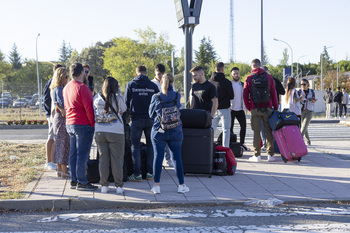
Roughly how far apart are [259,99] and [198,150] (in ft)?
7.25

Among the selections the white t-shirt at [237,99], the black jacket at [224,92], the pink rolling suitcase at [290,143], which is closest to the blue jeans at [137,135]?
the black jacket at [224,92]

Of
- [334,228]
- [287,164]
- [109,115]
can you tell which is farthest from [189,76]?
[334,228]

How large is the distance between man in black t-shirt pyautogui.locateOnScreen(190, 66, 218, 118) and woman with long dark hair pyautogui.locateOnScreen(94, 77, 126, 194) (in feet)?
6.35

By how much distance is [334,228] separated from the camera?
4891 mm

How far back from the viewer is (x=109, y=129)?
630 cm

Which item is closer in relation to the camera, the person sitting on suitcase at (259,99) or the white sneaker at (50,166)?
the white sneaker at (50,166)

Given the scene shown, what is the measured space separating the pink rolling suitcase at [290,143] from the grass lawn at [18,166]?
5002 millimetres

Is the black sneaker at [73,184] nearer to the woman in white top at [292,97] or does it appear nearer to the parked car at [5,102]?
the woman in white top at [292,97]

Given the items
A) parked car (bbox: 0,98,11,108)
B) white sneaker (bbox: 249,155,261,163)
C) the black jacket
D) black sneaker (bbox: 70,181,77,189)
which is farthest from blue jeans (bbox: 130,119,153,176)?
parked car (bbox: 0,98,11,108)

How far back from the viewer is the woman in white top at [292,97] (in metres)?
10.3

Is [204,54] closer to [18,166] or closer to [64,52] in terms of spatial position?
[64,52]

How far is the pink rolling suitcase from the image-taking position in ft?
29.6

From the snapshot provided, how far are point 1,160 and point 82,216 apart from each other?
4.78 meters

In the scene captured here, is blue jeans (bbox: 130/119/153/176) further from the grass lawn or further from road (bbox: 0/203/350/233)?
the grass lawn
